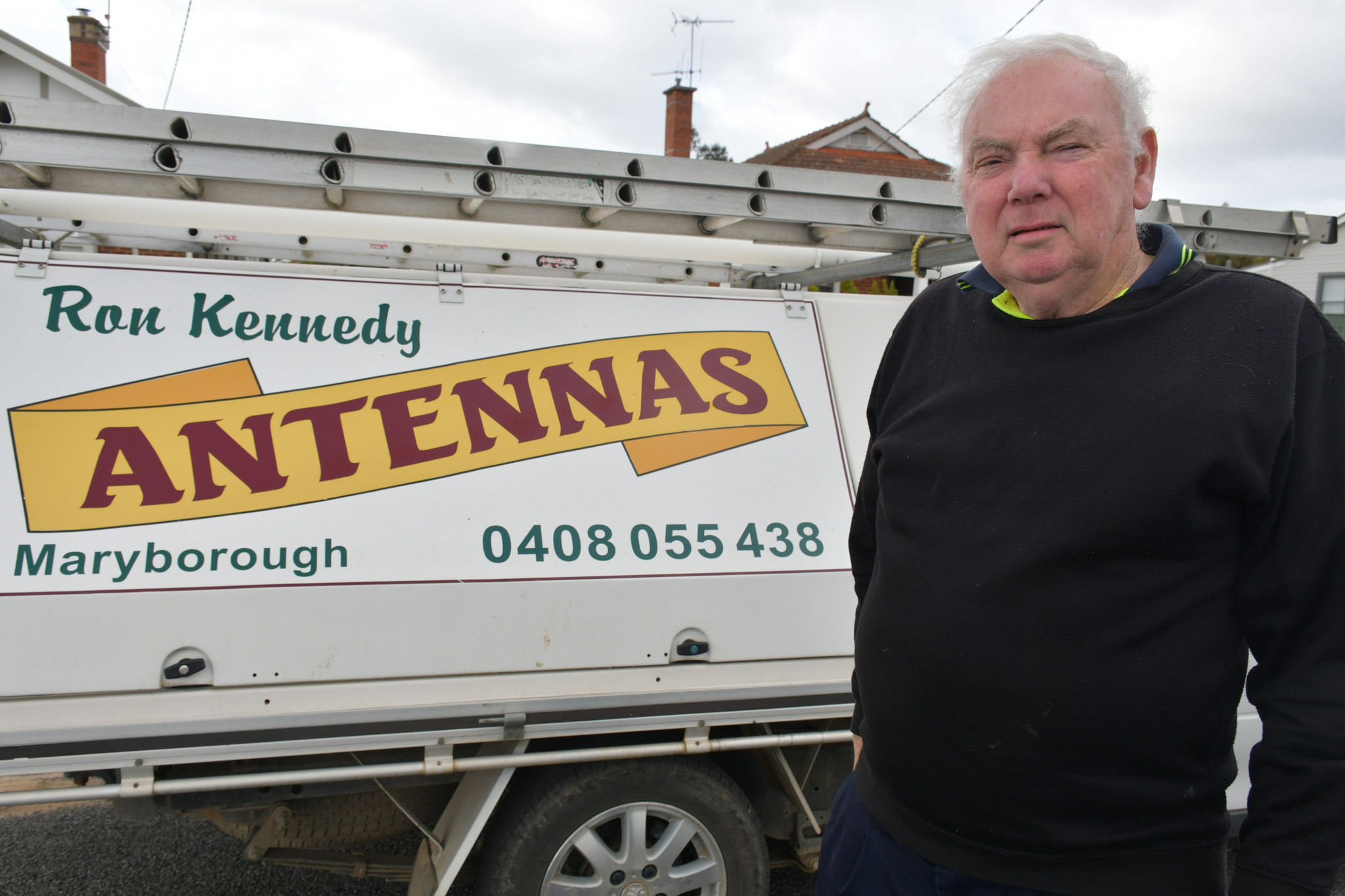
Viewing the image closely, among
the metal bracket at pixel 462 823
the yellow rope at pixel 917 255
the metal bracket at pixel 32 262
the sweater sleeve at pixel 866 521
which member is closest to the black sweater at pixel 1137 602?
the sweater sleeve at pixel 866 521

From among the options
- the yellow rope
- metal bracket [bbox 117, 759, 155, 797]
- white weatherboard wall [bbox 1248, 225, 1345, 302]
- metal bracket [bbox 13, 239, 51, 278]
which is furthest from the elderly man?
white weatherboard wall [bbox 1248, 225, 1345, 302]

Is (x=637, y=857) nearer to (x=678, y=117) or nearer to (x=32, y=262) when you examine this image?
(x=32, y=262)

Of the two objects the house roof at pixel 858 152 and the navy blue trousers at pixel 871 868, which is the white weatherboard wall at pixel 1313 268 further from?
the navy blue trousers at pixel 871 868

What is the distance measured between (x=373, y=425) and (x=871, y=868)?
1.77 m

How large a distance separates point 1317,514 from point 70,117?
2.70m

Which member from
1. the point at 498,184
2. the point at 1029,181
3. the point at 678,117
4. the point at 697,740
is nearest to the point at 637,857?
the point at 697,740

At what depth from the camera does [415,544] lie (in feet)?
7.84

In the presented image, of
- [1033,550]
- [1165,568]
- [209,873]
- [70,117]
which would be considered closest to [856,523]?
[1033,550]

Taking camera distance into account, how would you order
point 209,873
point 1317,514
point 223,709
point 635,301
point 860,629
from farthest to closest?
1. point 209,873
2. point 635,301
3. point 223,709
4. point 860,629
5. point 1317,514

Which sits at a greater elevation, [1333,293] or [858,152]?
[858,152]

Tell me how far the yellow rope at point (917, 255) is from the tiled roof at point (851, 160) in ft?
46.5

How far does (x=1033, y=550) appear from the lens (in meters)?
1.32

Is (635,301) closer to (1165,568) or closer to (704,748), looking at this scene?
(704,748)

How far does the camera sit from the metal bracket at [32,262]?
7.95 feet
